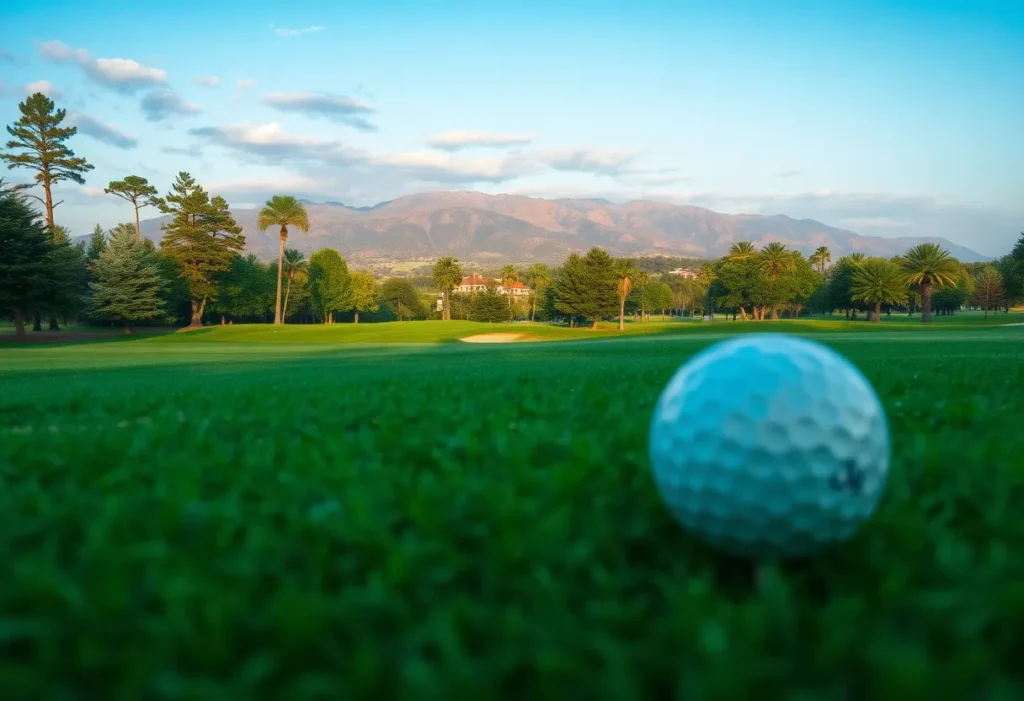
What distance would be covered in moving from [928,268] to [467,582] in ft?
236

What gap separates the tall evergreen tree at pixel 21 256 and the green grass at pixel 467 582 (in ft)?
121

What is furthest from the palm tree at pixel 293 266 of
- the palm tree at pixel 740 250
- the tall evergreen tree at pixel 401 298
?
the palm tree at pixel 740 250

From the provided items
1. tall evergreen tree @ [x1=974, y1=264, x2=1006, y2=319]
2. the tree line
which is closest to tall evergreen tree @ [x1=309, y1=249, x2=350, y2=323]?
the tree line

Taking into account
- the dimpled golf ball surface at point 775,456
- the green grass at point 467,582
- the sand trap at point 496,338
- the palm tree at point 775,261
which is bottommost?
the sand trap at point 496,338

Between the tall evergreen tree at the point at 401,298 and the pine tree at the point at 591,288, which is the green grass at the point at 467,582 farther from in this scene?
the tall evergreen tree at the point at 401,298

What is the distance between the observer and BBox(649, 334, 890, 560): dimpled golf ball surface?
2197 millimetres

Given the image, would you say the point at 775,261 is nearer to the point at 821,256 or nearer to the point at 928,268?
the point at 928,268

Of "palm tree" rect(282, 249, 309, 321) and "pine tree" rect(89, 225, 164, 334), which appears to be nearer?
"pine tree" rect(89, 225, 164, 334)

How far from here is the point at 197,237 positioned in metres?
62.0

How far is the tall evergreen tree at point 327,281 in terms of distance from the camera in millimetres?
88562

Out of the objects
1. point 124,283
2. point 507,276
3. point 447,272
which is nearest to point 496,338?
point 124,283

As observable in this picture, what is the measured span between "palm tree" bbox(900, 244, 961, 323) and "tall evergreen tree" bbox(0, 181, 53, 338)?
66751 millimetres

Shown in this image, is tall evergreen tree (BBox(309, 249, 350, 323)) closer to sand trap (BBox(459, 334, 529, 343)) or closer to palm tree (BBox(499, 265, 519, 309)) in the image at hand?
palm tree (BBox(499, 265, 519, 309))

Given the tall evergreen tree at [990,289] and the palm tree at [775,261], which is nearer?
the tall evergreen tree at [990,289]
